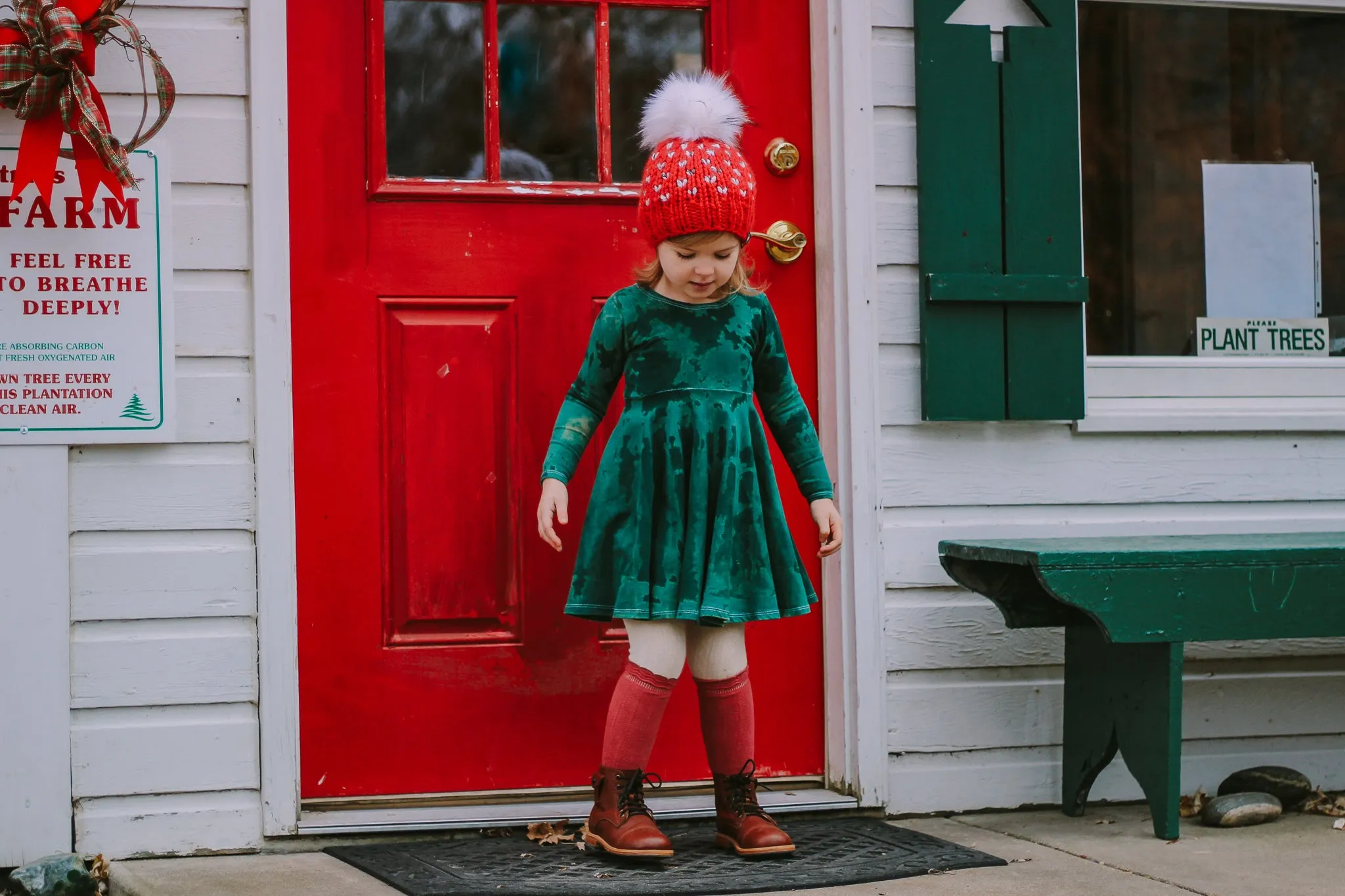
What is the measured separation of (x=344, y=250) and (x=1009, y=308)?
5.05 ft

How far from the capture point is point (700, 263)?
303 centimetres

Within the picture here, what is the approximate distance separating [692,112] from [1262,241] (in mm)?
1765

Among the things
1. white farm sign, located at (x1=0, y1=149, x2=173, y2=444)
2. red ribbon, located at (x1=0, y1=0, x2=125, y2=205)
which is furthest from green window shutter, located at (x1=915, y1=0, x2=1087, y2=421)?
red ribbon, located at (x1=0, y1=0, x2=125, y2=205)

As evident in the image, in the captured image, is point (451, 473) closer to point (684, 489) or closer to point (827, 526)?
point (684, 489)

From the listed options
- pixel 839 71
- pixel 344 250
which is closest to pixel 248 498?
pixel 344 250

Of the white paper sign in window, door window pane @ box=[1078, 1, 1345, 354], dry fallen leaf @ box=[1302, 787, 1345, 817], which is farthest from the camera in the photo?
the white paper sign in window

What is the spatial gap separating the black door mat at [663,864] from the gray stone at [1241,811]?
67 centimetres

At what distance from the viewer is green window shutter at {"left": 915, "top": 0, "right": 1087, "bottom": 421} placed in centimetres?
353

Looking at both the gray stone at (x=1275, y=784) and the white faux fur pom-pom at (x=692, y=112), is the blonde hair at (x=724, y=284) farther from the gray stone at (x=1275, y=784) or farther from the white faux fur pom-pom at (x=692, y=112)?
the gray stone at (x=1275, y=784)

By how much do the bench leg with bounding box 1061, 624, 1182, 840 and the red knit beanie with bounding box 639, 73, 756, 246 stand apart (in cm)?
126

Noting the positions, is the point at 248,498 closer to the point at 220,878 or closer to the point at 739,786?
the point at 220,878

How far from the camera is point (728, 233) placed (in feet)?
9.93

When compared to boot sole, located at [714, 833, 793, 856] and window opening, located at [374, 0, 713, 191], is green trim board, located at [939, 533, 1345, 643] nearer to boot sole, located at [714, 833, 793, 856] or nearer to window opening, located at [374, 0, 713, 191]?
boot sole, located at [714, 833, 793, 856]

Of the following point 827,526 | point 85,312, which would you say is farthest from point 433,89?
point 827,526
